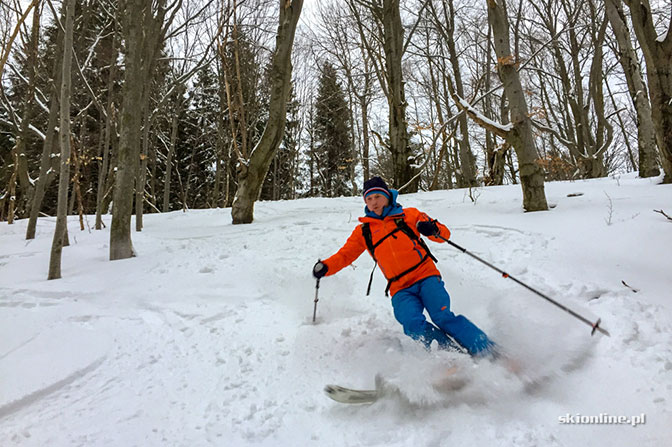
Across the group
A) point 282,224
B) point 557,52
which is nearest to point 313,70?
point 557,52

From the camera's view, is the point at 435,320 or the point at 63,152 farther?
the point at 63,152

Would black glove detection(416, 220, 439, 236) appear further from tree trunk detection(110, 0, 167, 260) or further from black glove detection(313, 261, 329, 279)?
tree trunk detection(110, 0, 167, 260)

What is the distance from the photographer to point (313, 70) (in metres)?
19.4

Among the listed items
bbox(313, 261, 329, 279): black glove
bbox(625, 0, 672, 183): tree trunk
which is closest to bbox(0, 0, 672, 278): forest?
bbox(625, 0, 672, 183): tree trunk

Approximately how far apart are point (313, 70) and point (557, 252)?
61.3 feet

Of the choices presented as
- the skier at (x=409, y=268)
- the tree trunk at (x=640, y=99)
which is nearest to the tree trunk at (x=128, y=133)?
the skier at (x=409, y=268)

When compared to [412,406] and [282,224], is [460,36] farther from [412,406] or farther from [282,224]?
[412,406]

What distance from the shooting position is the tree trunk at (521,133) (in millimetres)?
5117

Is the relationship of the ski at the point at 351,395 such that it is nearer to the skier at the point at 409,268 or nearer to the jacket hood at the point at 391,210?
the skier at the point at 409,268

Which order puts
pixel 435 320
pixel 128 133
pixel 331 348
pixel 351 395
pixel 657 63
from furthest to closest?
pixel 128 133 < pixel 657 63 < pixel 331 348 < pixel 435 320 < pixel 351 395

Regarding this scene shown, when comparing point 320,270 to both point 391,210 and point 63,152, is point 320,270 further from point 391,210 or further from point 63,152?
point 63,152

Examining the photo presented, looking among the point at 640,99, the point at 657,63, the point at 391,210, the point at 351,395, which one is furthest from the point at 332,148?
the point at 351,395

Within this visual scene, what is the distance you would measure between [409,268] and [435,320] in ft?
1.62

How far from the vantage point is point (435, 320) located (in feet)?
8.53
